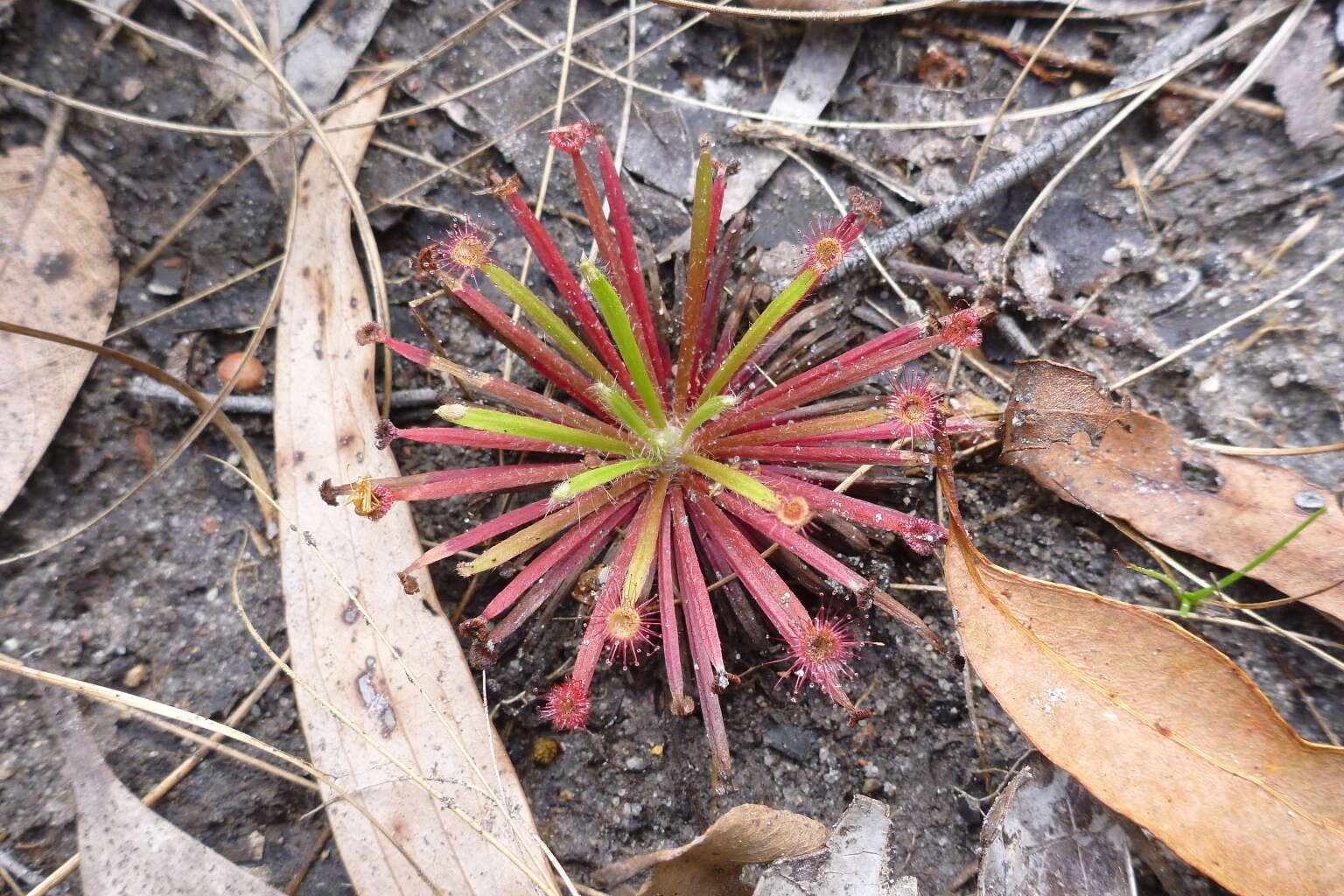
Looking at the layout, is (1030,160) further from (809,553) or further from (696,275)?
(809,553)

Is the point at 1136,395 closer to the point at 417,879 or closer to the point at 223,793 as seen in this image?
the point at 417,879

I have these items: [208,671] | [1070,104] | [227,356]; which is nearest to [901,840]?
[208,671]

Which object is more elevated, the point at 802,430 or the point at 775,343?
the point at 775,343

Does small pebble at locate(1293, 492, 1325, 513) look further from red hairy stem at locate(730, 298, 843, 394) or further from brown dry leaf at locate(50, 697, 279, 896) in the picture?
brown dry leaf at locate(50, 697, 279, 896)

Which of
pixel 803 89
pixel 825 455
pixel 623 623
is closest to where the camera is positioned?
pixel 623 623

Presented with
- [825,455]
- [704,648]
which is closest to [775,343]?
[825,455]

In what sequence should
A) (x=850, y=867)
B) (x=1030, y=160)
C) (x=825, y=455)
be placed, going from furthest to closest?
(x=1030, y=160), (x=825, y=455), (x=850, y=867)

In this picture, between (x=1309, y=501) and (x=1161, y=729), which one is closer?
(x=1161, y=729)
